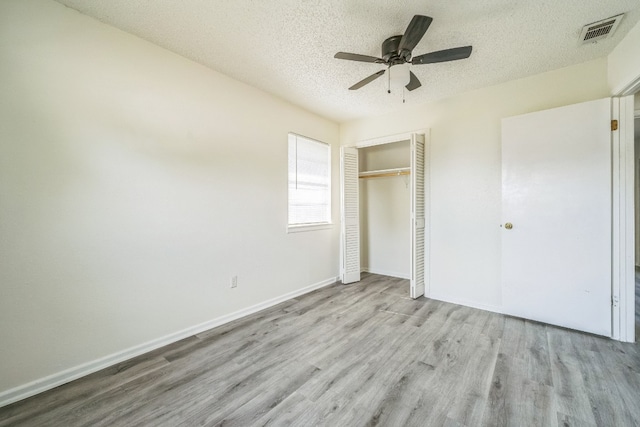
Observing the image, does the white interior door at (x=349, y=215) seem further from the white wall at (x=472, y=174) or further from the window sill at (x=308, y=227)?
the white wall at (x=472, y=174)

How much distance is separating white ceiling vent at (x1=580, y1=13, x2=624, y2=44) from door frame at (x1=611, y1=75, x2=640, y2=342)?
1.72ft

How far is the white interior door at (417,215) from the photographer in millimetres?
3285

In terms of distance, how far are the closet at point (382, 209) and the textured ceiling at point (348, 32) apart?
1221 millimetres

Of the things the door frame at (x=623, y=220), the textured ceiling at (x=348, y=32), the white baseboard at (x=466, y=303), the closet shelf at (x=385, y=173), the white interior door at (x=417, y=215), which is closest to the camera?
the textured ceiling at (x=348, y=32)

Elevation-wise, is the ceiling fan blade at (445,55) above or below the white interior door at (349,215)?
above

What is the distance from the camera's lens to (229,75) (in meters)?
2.73

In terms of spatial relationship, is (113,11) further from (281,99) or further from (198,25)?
(281,99)

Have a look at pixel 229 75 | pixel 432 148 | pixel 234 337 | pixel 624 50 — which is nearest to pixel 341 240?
pixel 432 148

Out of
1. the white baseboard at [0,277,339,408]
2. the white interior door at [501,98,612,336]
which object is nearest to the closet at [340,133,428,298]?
the white interior door at [501,98,612,336]

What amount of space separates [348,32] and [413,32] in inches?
23.1

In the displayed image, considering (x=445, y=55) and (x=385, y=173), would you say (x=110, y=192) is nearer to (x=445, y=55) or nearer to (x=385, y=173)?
(x=445, y=55)

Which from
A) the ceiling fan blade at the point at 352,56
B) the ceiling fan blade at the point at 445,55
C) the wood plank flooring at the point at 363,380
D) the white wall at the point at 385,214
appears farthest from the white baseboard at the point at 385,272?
the ceiling fan blade at the point at 352,56

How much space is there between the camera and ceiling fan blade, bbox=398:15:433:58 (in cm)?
158

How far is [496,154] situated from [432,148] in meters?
0.73
